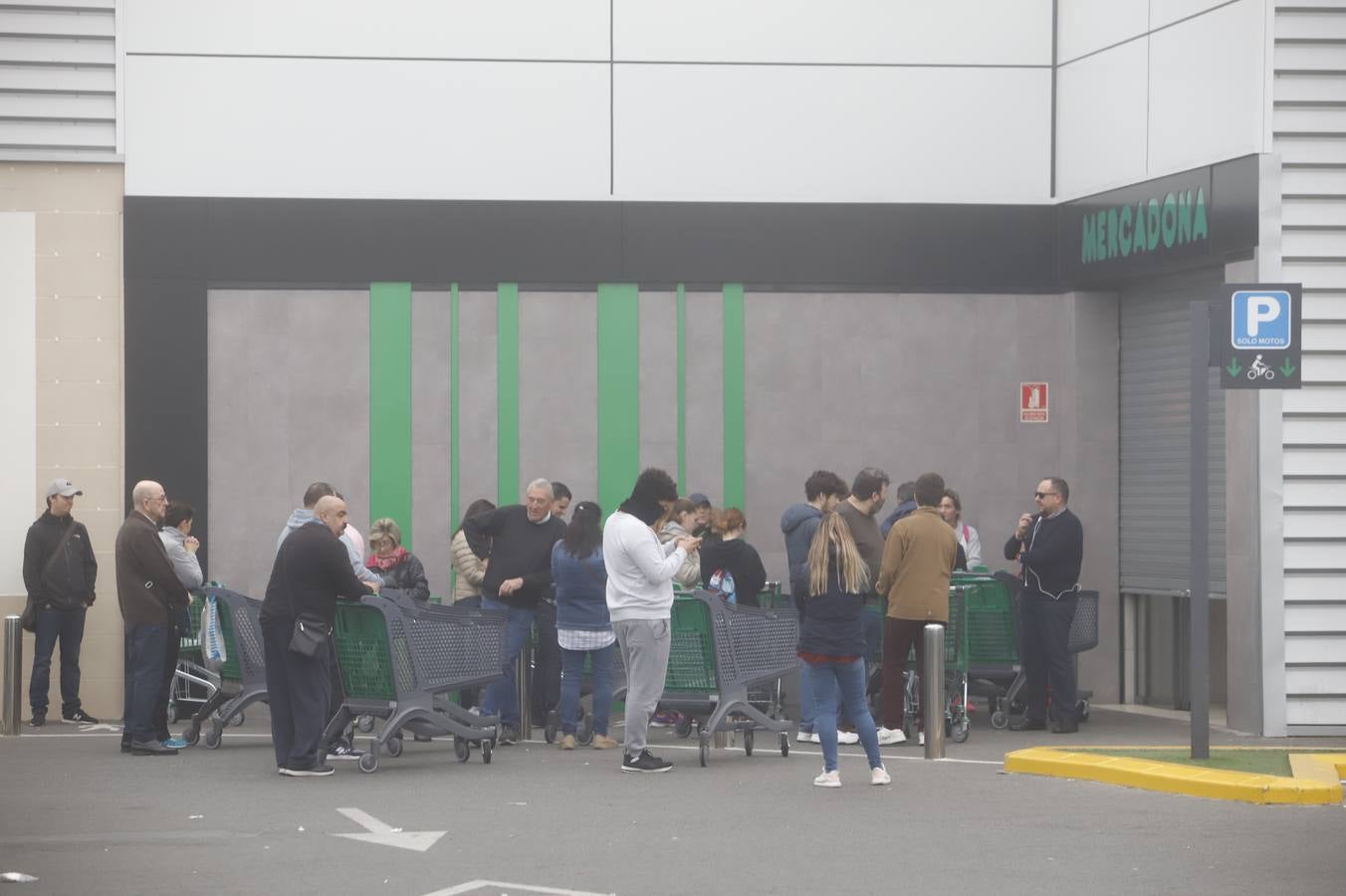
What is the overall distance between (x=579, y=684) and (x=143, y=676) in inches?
124

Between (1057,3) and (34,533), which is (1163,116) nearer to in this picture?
(1057,3)

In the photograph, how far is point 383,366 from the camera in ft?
59.3

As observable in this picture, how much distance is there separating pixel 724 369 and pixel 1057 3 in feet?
15.6

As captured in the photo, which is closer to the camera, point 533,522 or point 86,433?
point 533,522

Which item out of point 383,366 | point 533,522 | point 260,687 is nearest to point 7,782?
point 260,687

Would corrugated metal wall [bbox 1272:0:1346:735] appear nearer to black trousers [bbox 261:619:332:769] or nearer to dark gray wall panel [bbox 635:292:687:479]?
dark gray wall panel [bbox 635:292:687:479]

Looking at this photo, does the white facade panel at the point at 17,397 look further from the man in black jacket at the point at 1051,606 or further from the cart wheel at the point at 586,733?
the man in black jacket at the point at 1051,606

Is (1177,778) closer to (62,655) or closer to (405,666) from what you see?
(405,666)

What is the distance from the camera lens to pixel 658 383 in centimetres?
1828

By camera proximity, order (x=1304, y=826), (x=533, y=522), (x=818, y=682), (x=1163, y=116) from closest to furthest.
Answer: (x=1304, y=826) → (x=818, y=682) → (x=533, y=522) → (x=1163, y=116)

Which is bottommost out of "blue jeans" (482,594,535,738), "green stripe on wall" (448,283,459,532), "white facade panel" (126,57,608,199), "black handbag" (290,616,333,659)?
"blue jeans" (482,594,535,738)

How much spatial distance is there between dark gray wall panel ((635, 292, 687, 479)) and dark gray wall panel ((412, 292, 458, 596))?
1817 mm

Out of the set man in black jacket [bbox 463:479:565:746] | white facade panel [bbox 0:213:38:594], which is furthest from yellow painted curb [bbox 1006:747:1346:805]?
white facade panel [bbox 0:213:38:594]

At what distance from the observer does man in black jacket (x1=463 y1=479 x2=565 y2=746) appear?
14.7 meters
